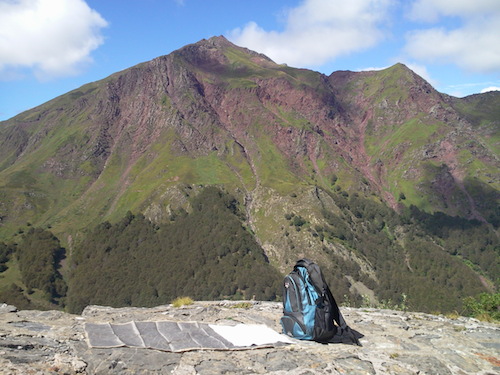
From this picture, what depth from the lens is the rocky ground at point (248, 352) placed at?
7.04 meters

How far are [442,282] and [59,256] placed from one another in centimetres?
Answer: 14995

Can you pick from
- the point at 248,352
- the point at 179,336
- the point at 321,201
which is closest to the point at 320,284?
the point at 248,352

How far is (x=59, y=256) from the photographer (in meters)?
→ 141

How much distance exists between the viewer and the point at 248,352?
833 centimetres

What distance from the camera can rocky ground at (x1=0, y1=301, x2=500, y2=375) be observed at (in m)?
7.04

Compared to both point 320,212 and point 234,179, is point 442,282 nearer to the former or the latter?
point 320,212

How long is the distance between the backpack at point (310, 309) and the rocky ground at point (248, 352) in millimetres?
373

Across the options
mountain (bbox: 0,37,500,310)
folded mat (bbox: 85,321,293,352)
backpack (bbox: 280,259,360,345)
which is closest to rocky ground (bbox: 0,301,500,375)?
folded mat (bbox: 85,321,293,352)

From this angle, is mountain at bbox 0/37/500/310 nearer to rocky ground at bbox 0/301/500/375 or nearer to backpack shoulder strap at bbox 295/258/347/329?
rocky ground at bbox 0/301/500/375

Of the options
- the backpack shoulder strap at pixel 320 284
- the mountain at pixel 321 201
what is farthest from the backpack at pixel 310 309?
the mountain at pixel 321 201

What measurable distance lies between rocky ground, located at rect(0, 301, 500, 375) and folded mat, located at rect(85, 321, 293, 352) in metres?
0.23

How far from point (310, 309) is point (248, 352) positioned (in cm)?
215

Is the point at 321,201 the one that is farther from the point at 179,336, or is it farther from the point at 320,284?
the point at 179,336

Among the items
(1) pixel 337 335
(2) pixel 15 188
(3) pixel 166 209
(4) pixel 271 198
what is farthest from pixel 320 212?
(2) pixel 15 188
